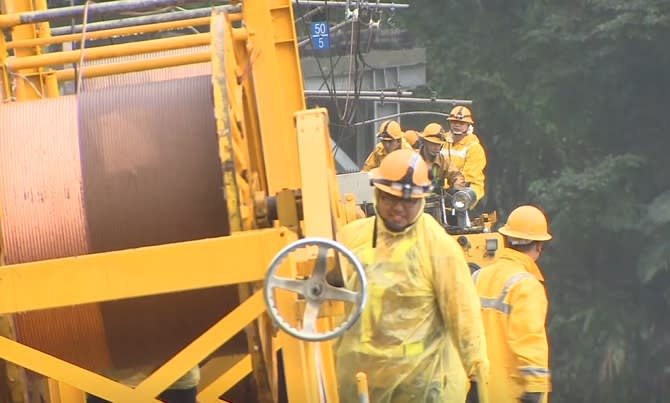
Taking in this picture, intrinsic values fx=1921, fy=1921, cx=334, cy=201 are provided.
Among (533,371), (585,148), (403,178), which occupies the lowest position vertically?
(585,148)

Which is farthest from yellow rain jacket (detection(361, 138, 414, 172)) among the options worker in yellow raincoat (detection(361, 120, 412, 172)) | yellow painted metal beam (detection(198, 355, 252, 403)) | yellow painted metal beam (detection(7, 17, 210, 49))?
yellow painted metal beam (detection(198, 355, 252, 403))

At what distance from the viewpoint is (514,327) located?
9.98 metres

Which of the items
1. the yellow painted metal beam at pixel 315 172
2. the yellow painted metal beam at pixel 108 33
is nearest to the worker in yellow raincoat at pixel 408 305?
the yellow painted metal beam at pixel 315 172

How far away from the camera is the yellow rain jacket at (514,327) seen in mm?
9930

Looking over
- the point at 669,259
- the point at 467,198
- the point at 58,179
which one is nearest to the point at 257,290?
the point at 58,179

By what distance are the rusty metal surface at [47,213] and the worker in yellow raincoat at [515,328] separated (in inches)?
104

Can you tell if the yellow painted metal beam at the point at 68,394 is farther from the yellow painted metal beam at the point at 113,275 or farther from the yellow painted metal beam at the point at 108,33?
the yellow painted metal beam at the point at 108,33

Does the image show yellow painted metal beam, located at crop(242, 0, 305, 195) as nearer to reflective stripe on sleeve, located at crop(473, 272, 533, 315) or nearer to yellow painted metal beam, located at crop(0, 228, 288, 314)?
reflective stripe on sleeve, located at crop(473, 272, 533, 315)

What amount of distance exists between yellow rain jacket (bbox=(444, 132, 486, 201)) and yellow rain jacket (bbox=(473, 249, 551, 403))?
306 inches

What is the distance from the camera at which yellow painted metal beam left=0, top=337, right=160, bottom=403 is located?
24.3 feet

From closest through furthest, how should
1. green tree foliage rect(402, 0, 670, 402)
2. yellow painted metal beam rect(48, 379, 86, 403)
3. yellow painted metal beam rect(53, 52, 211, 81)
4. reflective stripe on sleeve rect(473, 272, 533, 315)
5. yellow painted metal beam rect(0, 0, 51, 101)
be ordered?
yellow painted metal beam rect(48, 379, 86, 403) < reflective stripe on sleeve rect(473, 272, 533, 315) < yellow painted metal beam rect(53, 52, 211, 81) < yellow painted metal beam rect(0, 0, 51, 101) < green tree foliage rect(402, 0, 670, 402)

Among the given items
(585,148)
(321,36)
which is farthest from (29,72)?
(585,148)

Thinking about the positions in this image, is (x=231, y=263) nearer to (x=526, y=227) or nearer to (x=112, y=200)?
(x=112, y=200)

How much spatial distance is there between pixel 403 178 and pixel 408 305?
575mm
